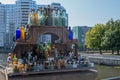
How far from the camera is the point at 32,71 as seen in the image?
1834 cm

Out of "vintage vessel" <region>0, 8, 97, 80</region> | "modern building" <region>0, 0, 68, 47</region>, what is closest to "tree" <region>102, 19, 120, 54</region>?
"vintage vessel" <region>0, 8, 97, 80</region>

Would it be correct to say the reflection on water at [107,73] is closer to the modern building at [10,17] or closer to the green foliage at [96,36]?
the green foliage at [96,36]

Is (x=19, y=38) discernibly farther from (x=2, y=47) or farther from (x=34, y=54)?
(x=2, y=47)

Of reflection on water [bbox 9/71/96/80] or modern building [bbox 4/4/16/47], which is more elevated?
modern building [bbox 4/4/16/47]

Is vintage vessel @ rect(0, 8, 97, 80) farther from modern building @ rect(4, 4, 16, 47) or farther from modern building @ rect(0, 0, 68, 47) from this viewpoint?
modern building @ rect(4, 4, 16, 47)

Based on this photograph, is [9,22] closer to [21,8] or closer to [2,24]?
[2,24]

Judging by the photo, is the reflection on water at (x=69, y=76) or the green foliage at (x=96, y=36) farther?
the green foliage at (x=96, y=36)

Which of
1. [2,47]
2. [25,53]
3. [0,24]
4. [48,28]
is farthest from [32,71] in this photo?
[0,24]

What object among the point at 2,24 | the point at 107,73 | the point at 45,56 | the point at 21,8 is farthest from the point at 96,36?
the point at 2,24

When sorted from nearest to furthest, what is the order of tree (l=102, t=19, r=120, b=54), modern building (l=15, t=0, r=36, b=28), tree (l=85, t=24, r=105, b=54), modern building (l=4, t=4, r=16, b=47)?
1. tree (l=102, t=19, r=120, b=54)
2. tree (l=85, t=24, r=105, b=54)
3. modern building (l=15, t=0, r=36, b=28)
4. modern building (l=4, t=4, r=16, b=47)

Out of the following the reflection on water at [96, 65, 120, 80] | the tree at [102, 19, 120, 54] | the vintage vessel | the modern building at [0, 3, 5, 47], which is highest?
the modern building at [0, 3, 5, 47]

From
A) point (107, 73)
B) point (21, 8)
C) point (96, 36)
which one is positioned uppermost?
point (21, 8)

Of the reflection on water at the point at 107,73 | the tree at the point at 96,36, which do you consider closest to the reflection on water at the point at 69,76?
the reflection on water at the point at 107,73

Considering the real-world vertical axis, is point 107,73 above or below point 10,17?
below
